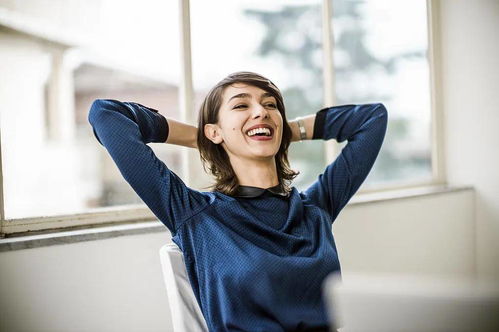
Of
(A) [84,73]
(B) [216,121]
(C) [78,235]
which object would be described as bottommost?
(C) [78,235]

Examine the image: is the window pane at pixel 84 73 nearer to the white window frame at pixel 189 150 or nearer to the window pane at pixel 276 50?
the white window frame at pixel 189 150

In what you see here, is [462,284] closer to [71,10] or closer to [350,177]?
[350,177]

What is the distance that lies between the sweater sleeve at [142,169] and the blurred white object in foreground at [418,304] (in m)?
0.91

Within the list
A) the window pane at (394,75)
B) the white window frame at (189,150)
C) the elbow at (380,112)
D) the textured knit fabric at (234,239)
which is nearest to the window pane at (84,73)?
the white window frame at (189,150)

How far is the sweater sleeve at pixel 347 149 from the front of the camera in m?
1.82

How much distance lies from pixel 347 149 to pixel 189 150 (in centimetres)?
71

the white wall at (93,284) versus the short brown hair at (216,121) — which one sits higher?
the short brown hair at (216,121)

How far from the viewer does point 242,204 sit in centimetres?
161

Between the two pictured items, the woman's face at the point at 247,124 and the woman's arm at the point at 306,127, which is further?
the woman's arm at the point at 306,127

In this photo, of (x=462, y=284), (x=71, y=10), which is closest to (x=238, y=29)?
(x=71, y=10)

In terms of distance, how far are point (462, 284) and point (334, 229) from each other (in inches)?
77.0

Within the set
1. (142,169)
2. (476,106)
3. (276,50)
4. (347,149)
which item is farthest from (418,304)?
(476,106)

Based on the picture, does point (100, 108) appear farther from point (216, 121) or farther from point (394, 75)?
point (394, 75)

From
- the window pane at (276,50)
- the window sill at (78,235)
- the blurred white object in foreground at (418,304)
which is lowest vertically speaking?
the window sill at (78,235)
